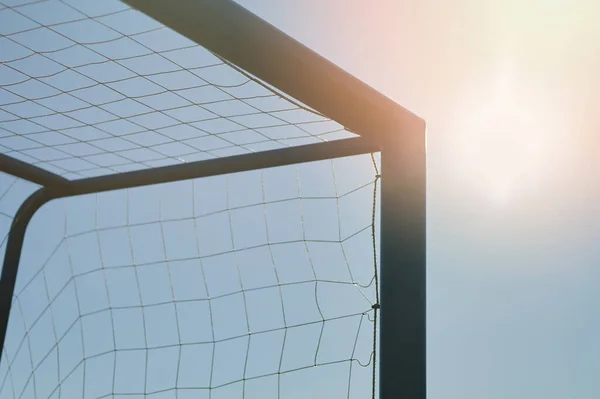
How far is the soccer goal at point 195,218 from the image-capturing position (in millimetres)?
1550

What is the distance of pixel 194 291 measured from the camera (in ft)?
9.32

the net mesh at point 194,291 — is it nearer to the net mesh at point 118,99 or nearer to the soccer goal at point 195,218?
the soccer goal at point 195,218

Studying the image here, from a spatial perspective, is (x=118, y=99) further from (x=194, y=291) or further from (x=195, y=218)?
(x=194, y=291)

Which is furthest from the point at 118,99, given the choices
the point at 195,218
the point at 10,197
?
the point at 10,197

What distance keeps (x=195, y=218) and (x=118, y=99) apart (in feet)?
2.41

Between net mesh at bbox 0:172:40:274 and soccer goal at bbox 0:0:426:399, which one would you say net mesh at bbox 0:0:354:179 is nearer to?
soccer goal at bbox 0:0:426:399

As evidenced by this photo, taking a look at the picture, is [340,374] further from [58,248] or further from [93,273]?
[58,248]

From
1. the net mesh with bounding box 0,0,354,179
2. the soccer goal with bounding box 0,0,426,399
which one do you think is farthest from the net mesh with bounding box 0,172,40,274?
the net mesh with bounding box 0,0,354,179

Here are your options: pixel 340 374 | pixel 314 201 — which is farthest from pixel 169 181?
pixel 340 374

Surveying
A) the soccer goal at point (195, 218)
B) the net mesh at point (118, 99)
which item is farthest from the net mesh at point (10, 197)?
the net mesh at point (118, 99)

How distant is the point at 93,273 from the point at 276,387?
115cm

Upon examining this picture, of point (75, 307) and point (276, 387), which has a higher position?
point (75, 307)

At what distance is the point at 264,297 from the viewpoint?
107 inches

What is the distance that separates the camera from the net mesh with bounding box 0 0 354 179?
1.91 m
